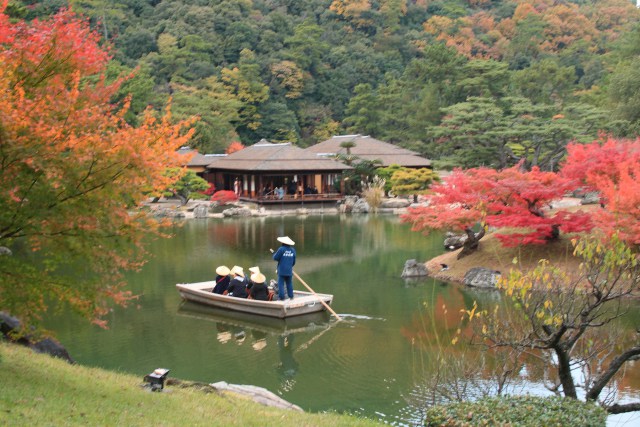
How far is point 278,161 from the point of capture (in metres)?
35.3

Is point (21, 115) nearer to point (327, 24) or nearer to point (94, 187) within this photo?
point (94, 187)

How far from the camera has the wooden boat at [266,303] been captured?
43.8ft

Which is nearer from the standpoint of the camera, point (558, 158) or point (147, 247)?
point (147, 247)

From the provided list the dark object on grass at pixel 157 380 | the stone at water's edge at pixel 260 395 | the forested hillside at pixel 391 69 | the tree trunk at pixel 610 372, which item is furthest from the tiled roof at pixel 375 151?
the tree trunk at pixel 610 372

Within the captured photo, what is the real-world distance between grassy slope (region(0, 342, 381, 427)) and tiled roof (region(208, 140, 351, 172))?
27145 millimetres

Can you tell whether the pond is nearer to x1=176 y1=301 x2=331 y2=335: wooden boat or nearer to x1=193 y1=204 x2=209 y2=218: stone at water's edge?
x1=176 y1=301 x2=331 y2=335: wooden boat

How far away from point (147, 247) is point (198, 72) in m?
32.5

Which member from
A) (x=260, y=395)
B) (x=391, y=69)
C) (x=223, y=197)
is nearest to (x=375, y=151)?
(x=223, y=197)

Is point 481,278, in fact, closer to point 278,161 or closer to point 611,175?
point 611,175

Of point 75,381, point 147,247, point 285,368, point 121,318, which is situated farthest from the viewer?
point 147,247

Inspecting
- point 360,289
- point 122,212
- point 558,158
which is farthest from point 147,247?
point 558,158

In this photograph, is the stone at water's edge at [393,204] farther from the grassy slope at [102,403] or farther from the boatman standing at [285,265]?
the grassy slope at [102,403]

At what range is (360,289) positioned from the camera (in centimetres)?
1628

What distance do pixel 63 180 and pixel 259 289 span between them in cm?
819
